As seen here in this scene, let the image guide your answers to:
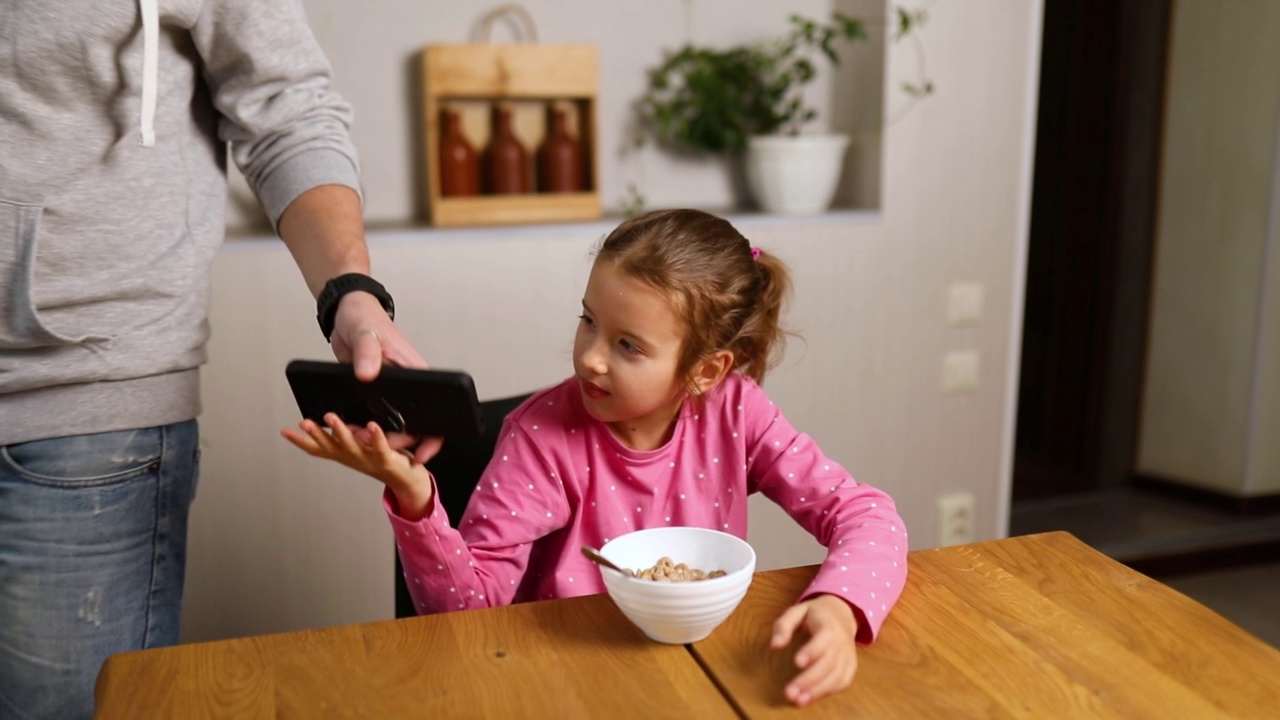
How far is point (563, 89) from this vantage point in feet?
7.55

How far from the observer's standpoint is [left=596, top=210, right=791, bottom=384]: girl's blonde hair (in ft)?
4.00

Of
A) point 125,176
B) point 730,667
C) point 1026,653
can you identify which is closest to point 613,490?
point 730,667

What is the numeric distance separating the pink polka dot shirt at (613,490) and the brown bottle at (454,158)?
104cm

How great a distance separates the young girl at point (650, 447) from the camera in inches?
46.9

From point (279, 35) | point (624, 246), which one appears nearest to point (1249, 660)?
point (624, 246)

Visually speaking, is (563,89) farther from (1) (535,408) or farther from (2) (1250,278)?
(2) (1250,278)

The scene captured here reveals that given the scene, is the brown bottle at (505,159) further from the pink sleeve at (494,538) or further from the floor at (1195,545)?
the floor at (1195,545)

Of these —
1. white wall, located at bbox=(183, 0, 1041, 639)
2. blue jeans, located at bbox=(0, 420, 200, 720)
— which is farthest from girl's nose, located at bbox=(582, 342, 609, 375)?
white wall, located at bbox=(183, 0, 1041, 639)

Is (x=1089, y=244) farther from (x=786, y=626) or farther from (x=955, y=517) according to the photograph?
(x=786, y=626)

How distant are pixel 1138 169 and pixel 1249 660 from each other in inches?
108

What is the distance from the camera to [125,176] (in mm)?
1144

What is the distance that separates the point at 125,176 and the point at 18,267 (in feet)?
0.47

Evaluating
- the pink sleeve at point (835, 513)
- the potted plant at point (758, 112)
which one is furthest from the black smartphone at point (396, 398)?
the potted plant at point (758, 112)

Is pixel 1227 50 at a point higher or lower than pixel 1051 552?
higher
